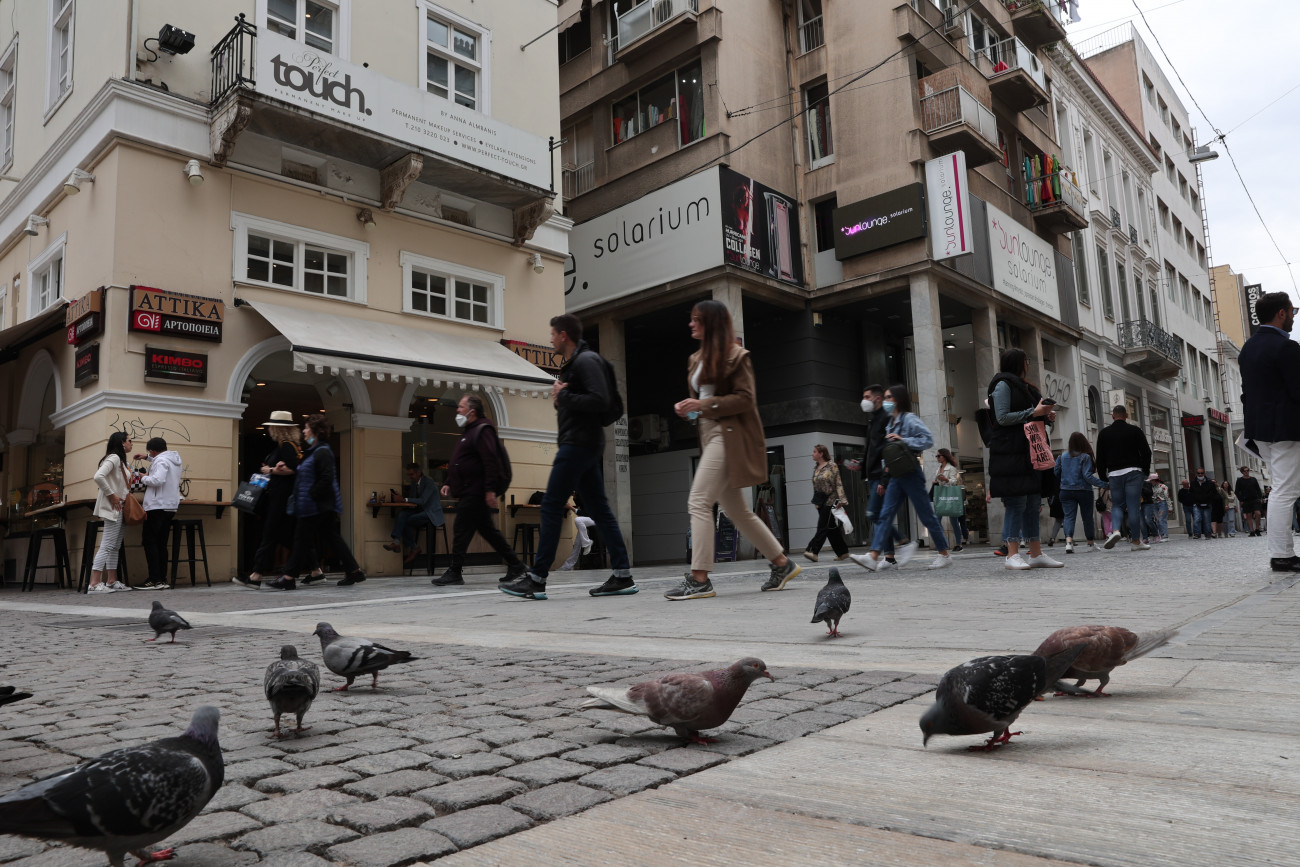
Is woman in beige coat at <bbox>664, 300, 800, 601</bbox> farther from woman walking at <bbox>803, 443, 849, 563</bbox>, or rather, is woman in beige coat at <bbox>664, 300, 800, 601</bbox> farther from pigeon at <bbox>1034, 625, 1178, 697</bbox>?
woman walking at <bbox>803, 443, 849, 563</bbox>

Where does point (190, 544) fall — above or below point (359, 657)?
above

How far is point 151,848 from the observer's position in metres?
1.56

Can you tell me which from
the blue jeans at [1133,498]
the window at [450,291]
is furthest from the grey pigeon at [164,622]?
the blue jeans at [1133,498]

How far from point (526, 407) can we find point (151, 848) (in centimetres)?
Answer: 1477

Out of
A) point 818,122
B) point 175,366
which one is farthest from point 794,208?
point 175,366

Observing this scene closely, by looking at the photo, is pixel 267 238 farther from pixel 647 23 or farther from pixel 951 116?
pixel 951 116

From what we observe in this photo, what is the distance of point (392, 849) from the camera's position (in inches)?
57.7

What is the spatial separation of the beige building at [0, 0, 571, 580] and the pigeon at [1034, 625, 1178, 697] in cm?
1079

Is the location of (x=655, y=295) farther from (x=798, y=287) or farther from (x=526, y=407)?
(x=526, y=407)

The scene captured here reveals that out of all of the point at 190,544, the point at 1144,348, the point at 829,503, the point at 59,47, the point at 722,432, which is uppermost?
the point at 59,47

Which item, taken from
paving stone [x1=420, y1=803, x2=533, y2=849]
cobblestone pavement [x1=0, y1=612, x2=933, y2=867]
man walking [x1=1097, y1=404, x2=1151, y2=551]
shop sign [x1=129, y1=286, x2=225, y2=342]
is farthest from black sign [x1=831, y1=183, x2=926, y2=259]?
paving stone [x1=420, y1=803, x2=533, y2=849]

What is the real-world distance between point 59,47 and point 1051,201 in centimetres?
2286

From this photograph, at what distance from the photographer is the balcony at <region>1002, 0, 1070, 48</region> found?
984 inches

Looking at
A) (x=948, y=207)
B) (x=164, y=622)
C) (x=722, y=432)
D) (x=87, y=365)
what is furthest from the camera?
(x=948, y=207)
